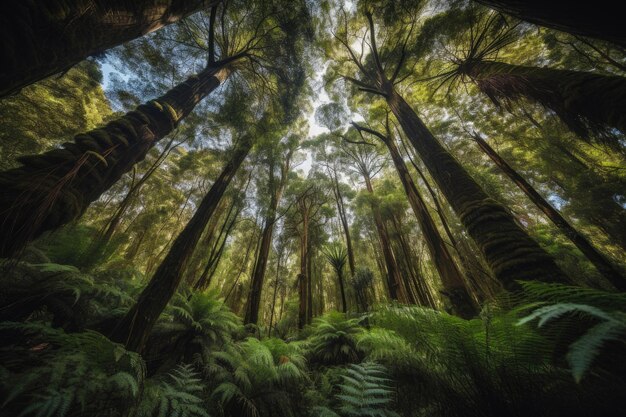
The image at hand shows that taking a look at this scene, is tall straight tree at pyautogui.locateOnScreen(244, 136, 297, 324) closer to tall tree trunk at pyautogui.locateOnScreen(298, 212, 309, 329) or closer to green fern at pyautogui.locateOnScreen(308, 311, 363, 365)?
tall tree trunk at pyautogui.locateOnScreen(298, 212, 309, 329)

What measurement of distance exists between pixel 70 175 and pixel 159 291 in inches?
69.3

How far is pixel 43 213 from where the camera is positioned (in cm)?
139

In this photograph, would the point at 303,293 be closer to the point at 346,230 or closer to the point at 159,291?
the point at 346,230

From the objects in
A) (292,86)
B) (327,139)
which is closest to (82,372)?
Answer: (292,86)

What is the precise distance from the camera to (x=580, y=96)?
1986mm

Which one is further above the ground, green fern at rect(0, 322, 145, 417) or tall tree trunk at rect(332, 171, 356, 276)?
tall tree trunk at rect(332, 171, 356, 276)

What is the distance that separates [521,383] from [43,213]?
3.00 metres

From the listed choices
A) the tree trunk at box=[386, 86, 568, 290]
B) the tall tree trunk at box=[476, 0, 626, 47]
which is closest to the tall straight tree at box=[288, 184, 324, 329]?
the tree trunk at box=[386, 86, 568, 290]

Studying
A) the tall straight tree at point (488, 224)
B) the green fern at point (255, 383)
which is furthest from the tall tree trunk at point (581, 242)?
the green fern at point (255, 383)

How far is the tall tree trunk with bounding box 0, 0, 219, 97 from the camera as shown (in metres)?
1.08

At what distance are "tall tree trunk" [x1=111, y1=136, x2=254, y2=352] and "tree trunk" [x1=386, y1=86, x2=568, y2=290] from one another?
3.61m

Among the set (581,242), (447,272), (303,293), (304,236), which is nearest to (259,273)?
(303,293)

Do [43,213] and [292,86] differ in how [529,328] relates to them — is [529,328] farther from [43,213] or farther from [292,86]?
[292,86]

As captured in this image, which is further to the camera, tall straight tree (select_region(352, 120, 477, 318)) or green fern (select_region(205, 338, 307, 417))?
tall straight tree (select_region(352, 120, 477, 318))
